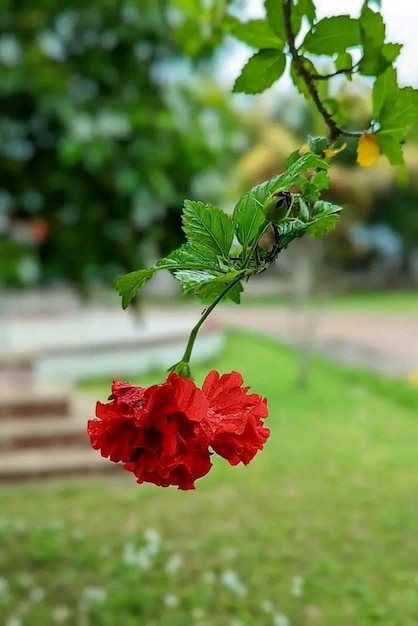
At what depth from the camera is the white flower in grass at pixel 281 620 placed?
101cm

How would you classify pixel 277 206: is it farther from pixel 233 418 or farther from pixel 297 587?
pixel 297 587

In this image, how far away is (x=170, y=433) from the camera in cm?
23

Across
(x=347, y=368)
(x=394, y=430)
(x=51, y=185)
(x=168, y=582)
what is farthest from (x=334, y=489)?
(x=347, y=368)

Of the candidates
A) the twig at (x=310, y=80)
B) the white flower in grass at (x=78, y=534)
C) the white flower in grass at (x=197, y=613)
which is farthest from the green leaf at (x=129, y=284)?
the white flower in grass at (x=78, y=534)

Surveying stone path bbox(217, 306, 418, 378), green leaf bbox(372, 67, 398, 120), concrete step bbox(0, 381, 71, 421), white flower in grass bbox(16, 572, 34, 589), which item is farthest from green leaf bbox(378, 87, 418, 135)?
stone path bbox(217, 306, 418, 378)

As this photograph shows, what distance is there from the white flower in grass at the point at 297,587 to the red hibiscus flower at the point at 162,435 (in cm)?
94

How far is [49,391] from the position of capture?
230 centimetres

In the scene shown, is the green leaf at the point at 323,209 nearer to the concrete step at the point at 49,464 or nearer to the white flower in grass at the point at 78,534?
the white flower in grass at the point at 78,534

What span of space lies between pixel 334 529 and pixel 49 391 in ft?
3.78

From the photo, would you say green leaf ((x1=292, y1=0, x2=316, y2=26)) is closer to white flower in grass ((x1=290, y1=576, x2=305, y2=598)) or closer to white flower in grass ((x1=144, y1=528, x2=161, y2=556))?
white flower in grass ((x1=290, y1=576, x2=305, y2=598))

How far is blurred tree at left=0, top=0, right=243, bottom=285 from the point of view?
109cm

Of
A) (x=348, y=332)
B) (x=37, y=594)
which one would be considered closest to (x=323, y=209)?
(x=37, y=594)

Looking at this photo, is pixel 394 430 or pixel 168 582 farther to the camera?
pixel 394 430

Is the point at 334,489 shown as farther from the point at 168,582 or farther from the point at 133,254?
the point at 133,254
